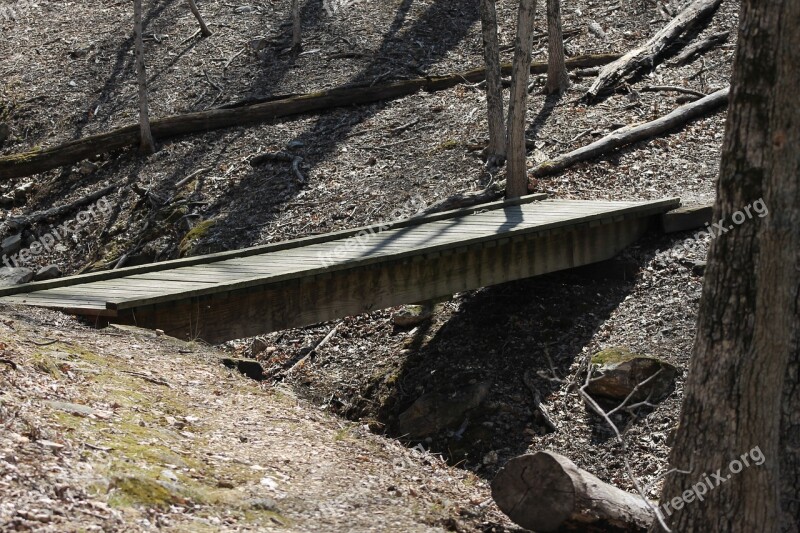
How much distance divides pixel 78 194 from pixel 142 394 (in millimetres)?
9753

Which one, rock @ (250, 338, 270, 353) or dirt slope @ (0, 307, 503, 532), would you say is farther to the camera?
rock @ (250, 338, 270, 353)

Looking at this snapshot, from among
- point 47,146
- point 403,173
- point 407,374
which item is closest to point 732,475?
point 407,374

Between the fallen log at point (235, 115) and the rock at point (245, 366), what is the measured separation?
8.50m

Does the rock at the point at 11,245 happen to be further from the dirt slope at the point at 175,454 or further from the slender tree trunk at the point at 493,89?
the slender tree trunk at the point at 493,89

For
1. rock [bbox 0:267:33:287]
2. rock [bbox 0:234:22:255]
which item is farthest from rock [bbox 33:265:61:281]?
rock [bbox 0:234:22:255]

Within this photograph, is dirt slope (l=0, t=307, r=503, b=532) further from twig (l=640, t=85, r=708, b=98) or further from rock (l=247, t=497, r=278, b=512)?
twig (l=640, t=85, r=708, b=98)

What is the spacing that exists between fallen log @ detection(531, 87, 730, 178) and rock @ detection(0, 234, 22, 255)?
26.7 ft

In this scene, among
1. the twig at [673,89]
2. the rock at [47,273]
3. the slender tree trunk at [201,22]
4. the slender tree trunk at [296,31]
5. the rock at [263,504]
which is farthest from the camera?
the slender tree trunk at [201,22]

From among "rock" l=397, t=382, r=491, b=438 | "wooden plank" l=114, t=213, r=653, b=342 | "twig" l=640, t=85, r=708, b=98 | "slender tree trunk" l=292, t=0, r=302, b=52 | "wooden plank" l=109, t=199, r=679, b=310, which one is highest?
"slender tree trunk" l=292, t=0, r=302, b=52

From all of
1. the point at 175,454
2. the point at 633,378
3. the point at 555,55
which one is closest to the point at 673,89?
the point at 555,55

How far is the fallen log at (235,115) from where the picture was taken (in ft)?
52.7

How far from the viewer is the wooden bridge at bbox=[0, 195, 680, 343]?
8266 mm

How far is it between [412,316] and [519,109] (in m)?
3.12

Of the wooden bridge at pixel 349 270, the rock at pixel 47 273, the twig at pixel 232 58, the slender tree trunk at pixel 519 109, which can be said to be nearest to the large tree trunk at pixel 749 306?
the wooden bridge at pixel 349 270
